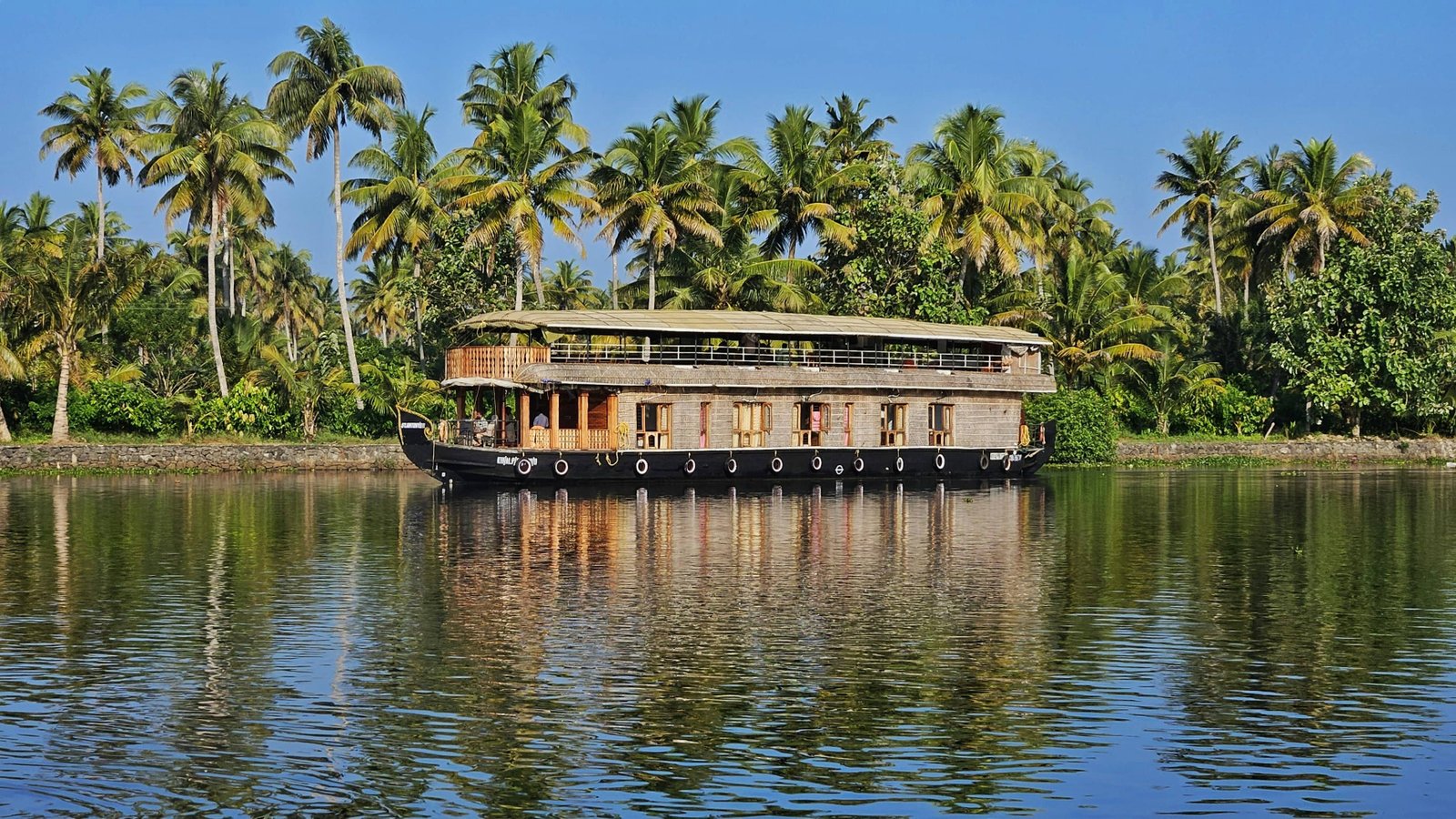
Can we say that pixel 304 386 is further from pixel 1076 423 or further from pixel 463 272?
pixel 1076 423

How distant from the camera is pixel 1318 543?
88.8ft

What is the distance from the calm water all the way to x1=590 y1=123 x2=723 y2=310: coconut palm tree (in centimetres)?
2177

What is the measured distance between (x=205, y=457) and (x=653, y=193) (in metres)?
15.9

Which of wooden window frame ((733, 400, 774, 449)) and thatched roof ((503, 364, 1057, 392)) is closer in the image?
thatched roof ((503, 364, 1057, 392))

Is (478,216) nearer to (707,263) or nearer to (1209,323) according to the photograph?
(707,263)

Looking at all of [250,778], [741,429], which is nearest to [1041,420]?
[741,429]

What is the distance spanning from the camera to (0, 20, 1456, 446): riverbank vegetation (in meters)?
48.9

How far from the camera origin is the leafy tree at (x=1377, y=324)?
5281 centimetres

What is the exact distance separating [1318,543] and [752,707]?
16.6 metres

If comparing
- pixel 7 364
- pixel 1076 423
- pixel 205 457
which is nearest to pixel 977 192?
pixel 1076 423

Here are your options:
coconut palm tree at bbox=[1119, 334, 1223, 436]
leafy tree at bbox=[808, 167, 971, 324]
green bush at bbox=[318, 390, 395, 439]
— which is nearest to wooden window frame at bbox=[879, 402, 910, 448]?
leafy tree at bbox=[808, 167, 971, 324]

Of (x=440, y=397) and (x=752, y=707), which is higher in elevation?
(x=440, y=397)

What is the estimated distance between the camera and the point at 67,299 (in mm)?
45875

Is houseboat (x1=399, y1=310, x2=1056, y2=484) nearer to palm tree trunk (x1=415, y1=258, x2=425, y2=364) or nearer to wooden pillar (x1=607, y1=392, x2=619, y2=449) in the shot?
wooden pillar (x1=607, y1=392, x2=619, y2=449)
